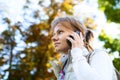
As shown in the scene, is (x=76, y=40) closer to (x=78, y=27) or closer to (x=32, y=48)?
(x=78, y=27)

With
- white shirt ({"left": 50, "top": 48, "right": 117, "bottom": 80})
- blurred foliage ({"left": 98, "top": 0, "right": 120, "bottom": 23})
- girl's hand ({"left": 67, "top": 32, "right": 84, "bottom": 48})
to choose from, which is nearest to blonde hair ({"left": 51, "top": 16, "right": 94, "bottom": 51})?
girl's hand ({"left": 67, "top": 32, "right": 84, "bottom": 48})

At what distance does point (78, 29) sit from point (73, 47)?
24 centimetres

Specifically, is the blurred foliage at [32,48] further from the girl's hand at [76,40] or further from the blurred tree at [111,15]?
the girl's hand at [76,40]

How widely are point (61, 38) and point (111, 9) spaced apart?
10370 millimetres

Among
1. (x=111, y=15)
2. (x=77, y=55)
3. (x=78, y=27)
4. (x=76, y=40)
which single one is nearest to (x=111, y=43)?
(x=111, y=15)

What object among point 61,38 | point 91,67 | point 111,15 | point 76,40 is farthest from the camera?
point 111,15

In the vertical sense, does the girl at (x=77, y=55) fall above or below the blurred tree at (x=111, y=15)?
below

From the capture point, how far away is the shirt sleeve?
2.28 meters

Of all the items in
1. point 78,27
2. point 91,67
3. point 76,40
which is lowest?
point 91,67

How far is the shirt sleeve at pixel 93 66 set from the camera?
228 centimetres

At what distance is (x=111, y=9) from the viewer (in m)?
12.8

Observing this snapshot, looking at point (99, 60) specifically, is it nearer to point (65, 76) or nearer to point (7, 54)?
point (65, 76)

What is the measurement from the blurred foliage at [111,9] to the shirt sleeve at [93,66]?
33.7ft

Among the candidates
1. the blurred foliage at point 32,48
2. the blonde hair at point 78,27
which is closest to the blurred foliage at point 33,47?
the blurred foliage at point 32,48
